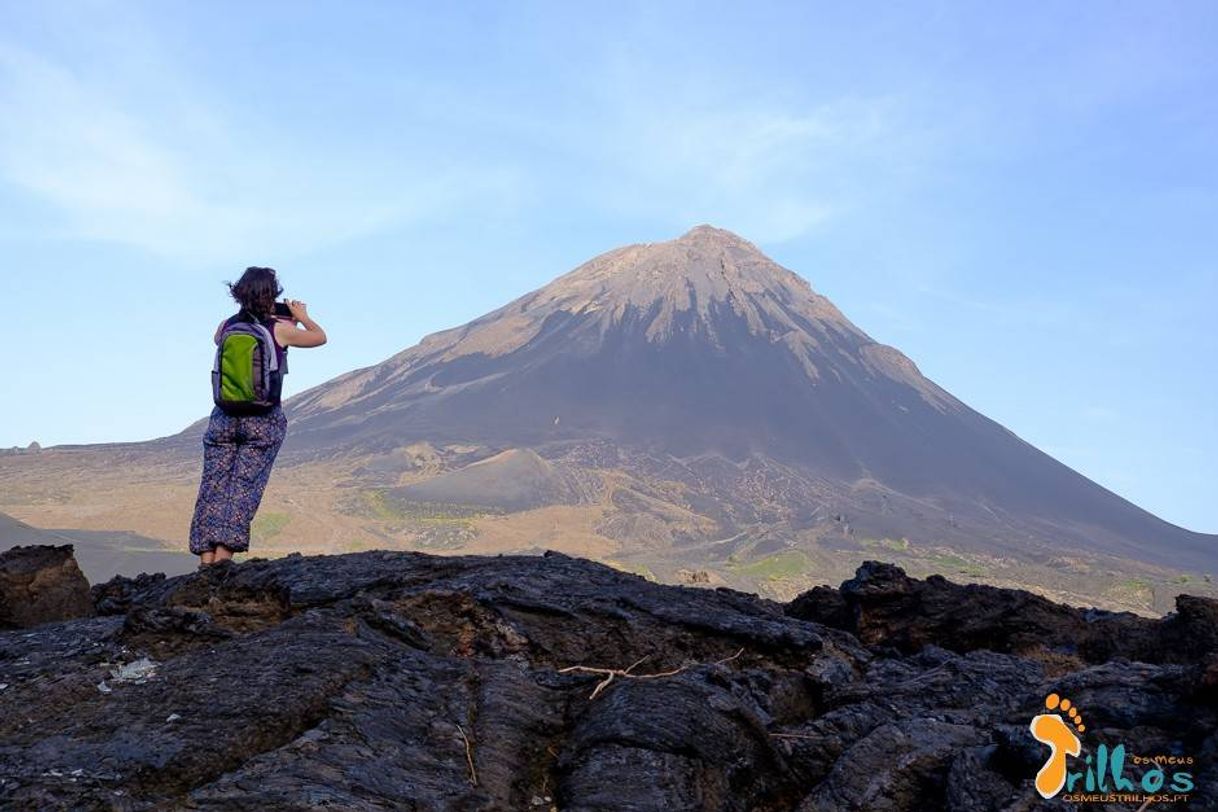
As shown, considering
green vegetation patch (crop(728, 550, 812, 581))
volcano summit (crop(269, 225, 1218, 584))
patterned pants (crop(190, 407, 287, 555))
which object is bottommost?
green vegetation patch (crop(728, 550, 812, 581))

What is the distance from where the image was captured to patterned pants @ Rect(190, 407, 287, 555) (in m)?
7.63

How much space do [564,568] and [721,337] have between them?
538ft

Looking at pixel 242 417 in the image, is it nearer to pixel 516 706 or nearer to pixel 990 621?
pixel 516 706

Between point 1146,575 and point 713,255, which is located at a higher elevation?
point 713,255

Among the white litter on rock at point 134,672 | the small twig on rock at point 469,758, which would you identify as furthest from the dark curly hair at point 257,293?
the small twig on rock at point 469,758

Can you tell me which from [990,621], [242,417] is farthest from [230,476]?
[990,621]

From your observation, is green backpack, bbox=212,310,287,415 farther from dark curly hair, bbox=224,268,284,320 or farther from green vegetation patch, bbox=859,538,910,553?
green vegetation patch, bbox=859,538,910,553

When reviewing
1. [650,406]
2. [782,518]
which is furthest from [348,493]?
[650,406]

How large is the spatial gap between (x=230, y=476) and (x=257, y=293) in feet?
4.16

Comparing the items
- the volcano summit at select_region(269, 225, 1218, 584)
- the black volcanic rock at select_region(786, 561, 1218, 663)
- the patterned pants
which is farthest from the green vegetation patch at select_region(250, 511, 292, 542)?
the black volcanic rock at select_region(786, 561, 1218, 663)

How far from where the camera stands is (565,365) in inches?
6033

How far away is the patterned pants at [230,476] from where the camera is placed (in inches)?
301

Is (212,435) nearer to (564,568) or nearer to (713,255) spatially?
(564,568)

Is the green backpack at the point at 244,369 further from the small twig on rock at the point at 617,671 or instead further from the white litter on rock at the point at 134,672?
the small twig on rock at the point at 617,671
